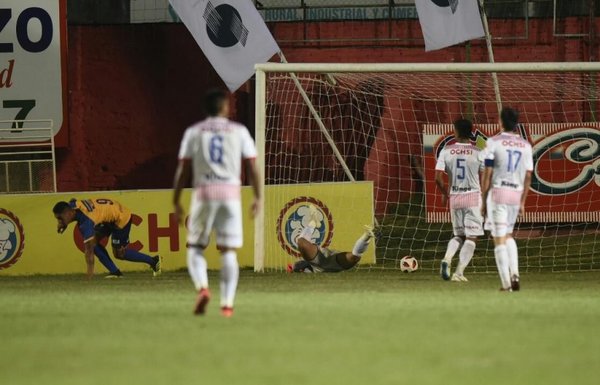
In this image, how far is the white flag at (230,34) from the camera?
19.4 metres

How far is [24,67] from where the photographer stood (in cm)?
2200

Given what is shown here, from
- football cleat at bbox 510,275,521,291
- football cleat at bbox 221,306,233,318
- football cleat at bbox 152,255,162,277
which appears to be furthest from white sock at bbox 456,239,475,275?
football cleat at bbox 221,306,233,318

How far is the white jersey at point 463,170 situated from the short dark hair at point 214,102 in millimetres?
5953

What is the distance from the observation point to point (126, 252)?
16922 millimetres

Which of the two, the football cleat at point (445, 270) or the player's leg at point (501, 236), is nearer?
the player's leg at point (501, 236)

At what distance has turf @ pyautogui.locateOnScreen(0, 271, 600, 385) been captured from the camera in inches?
258

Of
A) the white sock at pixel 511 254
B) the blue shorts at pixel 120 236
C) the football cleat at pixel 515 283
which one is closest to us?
the white sock at pixel 511 254

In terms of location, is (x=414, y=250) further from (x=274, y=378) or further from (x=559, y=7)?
(x=274, y=378)

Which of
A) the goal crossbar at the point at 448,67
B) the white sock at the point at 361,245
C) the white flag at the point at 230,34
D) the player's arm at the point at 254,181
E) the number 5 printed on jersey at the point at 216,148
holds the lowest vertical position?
the white sock at the point at 361,245

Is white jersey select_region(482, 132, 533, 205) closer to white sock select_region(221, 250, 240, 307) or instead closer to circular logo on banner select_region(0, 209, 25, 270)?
white sock select_region(221, 250, 240, 307)

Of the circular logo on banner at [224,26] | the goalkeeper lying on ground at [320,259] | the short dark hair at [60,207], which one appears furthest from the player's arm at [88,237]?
the circular logo on banner at [224,26]

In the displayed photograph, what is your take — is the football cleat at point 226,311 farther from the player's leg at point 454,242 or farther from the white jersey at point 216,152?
the player's leg at point 454,242

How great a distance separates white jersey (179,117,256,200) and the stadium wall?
13436 mm

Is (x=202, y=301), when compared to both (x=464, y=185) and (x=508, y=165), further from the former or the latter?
(x=464, y=185)
